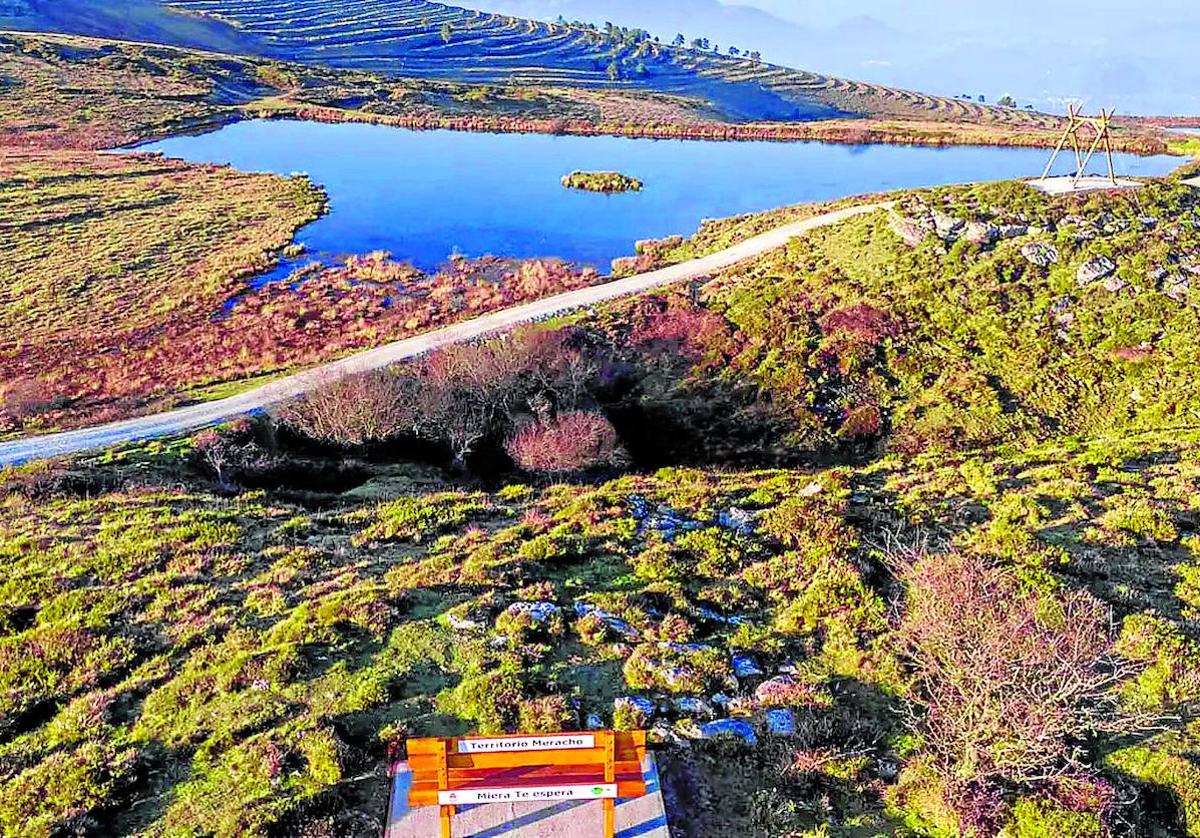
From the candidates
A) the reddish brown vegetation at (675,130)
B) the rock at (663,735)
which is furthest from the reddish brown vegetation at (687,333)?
the reddish brown vegetation at (675,130)

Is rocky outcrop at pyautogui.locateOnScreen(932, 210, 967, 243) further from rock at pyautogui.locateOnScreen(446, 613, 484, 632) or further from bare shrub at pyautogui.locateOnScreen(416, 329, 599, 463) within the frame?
rock at pyautogui.locateOnScreen(446, 613, 484, 632)

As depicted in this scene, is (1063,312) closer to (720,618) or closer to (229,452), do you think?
(720,618)

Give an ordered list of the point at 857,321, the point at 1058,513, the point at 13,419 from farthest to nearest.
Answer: the point at 857,321, the point at 13,419, the point at 1058,513

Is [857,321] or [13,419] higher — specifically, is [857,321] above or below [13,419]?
above

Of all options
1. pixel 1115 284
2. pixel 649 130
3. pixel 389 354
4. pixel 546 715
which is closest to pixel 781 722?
pixel 546 715

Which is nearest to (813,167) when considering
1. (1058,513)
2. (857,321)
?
(857,321)

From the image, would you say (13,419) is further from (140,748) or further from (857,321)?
(857,321)

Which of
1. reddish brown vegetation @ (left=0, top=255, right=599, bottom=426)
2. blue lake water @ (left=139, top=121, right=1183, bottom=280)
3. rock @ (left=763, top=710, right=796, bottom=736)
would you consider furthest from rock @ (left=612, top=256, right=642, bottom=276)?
rock @ (left=763, top=710, right=796, bottom=736)
